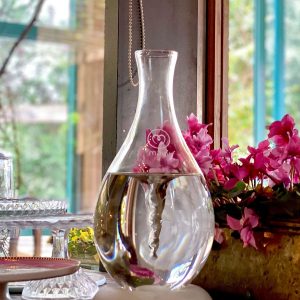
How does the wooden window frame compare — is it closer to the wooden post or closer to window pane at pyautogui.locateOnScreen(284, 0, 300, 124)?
the wooden post

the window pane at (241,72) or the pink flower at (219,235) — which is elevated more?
the window pane at (241,72)

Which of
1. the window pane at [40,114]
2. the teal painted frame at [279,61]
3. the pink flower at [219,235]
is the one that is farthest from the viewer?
the window pane at [40,114]

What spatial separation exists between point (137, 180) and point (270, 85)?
14.4 ft

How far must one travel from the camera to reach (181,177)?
0.80 m

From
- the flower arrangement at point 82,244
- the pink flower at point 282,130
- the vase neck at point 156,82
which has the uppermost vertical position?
the vase neck at point 156,82

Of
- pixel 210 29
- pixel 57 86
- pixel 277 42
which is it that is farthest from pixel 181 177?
pixel 57 86

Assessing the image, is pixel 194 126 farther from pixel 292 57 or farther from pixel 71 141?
pixel 292 57

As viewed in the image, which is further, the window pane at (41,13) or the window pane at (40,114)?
the window pane at (40,114)

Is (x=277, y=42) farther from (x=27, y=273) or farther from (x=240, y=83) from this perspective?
(x=27, y=273)

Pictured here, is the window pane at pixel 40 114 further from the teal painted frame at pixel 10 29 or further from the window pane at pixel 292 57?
the window pane at pixel 292 57

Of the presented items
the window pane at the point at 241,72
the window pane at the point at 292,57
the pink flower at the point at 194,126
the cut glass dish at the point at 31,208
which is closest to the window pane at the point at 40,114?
the window pane at the point at 241,72

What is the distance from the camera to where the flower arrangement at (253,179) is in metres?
0.82

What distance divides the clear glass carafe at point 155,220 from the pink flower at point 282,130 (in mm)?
104

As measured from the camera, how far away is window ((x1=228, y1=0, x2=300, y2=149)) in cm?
476
